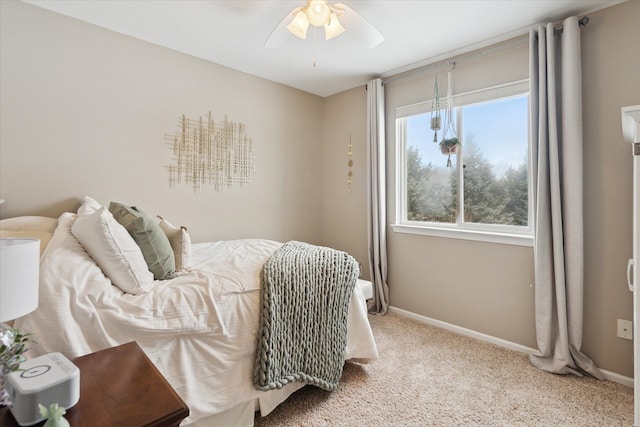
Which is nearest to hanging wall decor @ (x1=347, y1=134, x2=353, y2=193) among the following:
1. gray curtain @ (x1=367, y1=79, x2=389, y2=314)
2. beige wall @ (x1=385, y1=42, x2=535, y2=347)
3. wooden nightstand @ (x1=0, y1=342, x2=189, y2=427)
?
gray curtain @ (x1=367, y1=79, x2=389, y2=314)

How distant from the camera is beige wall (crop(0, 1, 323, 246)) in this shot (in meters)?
1.93

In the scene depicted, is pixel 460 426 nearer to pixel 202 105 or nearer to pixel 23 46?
pixel 202 105

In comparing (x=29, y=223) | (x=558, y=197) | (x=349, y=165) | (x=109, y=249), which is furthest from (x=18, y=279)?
(x=349, y=165)

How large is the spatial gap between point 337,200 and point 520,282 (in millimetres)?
1979

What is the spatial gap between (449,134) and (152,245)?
2539 millimetres

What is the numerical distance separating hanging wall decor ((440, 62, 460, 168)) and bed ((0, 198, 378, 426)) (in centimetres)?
196

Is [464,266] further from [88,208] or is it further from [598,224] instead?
[88,208]

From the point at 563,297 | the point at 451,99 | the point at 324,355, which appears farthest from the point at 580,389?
the point at 451,99

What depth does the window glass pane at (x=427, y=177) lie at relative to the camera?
2863mm

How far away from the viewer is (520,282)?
237 centimetres

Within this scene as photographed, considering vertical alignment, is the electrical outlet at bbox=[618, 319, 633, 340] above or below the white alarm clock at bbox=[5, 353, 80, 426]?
below

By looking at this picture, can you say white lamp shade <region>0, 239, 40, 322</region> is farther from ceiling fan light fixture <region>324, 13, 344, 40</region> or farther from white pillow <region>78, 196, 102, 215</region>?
ceiling fan light fixture <region>324, 13, 344, 40</region>

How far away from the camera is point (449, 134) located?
2789 millimetres

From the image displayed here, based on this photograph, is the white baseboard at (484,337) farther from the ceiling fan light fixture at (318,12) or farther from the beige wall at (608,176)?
the ceiling fan light fixture at (318,12)
